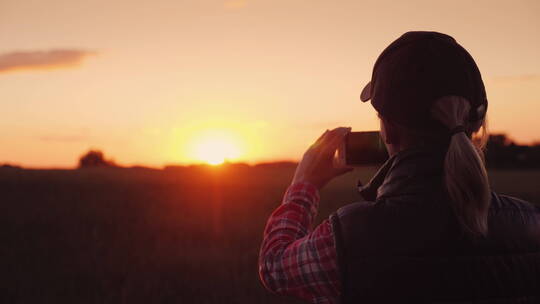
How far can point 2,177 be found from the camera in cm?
1962

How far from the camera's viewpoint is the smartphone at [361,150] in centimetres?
181

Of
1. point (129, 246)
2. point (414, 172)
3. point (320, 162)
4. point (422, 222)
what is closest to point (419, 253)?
point (422, 222)

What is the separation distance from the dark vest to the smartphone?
35 cm

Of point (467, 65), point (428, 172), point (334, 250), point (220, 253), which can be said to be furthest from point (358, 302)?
point (220, 253)

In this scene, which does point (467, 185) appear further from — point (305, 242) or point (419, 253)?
point (305, 242)

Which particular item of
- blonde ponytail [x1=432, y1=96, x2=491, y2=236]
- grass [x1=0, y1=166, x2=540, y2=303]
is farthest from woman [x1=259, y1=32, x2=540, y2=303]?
grass [x1=0, y1=166, x2=540, y2=303]

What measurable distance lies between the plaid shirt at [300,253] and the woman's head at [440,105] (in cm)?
31

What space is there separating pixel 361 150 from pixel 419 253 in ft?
1.63

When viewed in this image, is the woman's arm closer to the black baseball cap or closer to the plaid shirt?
the plaid shirt

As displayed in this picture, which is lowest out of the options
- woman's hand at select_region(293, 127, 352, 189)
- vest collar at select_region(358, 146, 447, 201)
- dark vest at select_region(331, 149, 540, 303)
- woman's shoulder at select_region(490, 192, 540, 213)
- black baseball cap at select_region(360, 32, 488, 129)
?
dark vest at select_region(331, 149, 540, 303)

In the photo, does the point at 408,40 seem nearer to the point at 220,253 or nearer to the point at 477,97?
the point at 477,97

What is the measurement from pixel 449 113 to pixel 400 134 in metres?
0.16

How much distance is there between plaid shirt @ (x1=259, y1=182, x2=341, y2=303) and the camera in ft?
4.88

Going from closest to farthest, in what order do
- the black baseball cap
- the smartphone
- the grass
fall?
1. the black baseball cap
2. the smartphone
3. the grass
